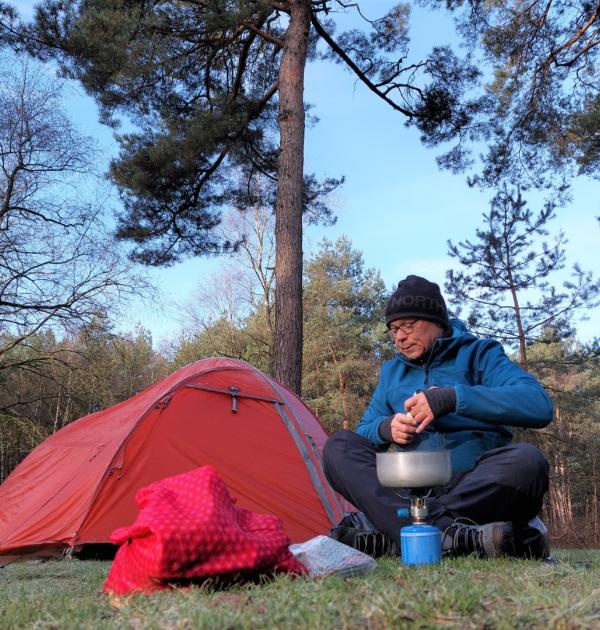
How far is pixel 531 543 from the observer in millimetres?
2295

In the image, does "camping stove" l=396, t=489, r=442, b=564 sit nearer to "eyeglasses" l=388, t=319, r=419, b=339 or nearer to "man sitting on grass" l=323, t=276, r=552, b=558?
"man sitting on grass" l=323, t=276, r=552, b=558

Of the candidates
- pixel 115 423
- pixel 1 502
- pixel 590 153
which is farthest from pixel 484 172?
pixel 1 502

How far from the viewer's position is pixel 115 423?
4.80m

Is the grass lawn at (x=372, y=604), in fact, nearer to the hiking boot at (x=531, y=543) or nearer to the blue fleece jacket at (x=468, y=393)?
the hiking boot at (x=531, y=543)

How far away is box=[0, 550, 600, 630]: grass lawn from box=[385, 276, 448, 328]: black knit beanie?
1.10m

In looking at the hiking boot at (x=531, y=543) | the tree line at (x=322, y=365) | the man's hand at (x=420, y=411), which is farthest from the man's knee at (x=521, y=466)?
the tree line at (x=322, y=365)

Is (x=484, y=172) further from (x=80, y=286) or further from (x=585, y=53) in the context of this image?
(x=80, y=286)

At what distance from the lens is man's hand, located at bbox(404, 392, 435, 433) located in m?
2.18

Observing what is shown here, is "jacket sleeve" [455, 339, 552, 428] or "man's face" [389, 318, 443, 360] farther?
"man's face" [389, 318, 443, 360]

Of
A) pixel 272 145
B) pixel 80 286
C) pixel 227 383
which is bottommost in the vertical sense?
pixel 227 383

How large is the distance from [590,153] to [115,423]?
697cm

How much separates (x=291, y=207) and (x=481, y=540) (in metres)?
5.20

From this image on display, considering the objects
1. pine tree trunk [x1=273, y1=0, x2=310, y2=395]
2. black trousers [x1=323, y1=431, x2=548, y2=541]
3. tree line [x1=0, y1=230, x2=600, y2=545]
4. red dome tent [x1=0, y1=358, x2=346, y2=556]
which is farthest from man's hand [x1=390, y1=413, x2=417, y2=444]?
tree line [x1=0, y1=230, x2=600, y2=545]

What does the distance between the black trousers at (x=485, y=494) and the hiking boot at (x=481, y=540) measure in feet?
0.26
